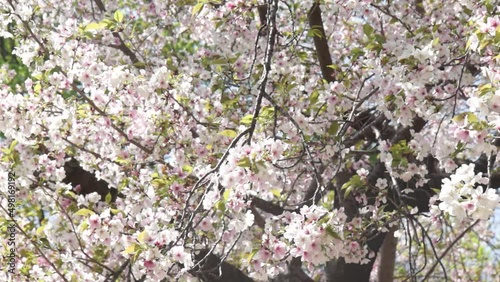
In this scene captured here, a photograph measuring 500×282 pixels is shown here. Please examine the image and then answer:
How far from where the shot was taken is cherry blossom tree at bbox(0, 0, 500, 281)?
89.4 inches

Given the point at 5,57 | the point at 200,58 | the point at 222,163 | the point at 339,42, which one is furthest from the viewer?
the point at 5,57

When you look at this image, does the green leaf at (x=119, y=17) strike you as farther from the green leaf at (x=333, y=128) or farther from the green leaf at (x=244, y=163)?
the green leaf at (x=244, y=163)

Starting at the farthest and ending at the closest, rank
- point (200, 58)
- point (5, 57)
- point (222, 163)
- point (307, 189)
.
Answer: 1. point (5, 57)
2. point (307, 189)
3. point (200, 58)
4. point (222, 163)

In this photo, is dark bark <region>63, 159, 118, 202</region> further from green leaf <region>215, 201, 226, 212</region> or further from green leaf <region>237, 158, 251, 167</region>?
green leaf <region>237, 158, 251, 167</region>

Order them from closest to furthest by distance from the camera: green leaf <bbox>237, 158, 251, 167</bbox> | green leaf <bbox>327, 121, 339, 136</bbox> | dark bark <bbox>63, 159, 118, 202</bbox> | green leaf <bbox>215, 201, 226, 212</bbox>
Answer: green leaf <bbox>237, 158, 251, 167</bbox>, green leaf <bbox>215, 201, 226, 212</bbox>, green leaf <bbox>327, 121, 339, 136</bbox>, dark bark <bbox>63, 159, 118, 202</bbox>

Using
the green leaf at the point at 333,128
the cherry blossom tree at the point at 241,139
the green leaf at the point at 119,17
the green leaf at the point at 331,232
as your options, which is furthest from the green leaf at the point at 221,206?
the green leaf at the point at 119,17

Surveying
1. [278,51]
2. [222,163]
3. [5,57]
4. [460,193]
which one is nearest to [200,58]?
[278,51]

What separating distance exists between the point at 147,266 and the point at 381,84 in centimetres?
131

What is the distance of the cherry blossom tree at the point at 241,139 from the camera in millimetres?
2270

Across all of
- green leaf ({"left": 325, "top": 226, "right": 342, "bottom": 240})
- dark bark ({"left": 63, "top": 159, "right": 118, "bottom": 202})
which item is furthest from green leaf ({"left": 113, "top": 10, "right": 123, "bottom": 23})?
green leaf ({"left": 325, "top": 226, "right": 342, "bottom": 240})

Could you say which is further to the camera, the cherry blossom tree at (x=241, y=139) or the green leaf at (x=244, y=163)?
the cherry blossom tree at (x=241, y=139)

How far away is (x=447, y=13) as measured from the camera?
4027 mm

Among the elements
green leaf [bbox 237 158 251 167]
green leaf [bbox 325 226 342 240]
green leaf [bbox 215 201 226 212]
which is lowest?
green leaf [bbox 215 201 226 212]

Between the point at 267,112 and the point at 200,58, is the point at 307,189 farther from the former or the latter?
the point at 267,112
